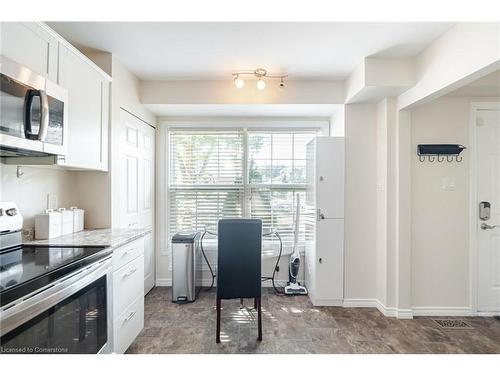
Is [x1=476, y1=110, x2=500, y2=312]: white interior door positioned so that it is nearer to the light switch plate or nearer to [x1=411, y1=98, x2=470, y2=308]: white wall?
[x1=411, y1=98, x2=470, y2=308]: white wall

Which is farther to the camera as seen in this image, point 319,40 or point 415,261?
point 415,261

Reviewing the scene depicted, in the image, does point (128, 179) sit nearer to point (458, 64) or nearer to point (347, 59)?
point (347, 59)

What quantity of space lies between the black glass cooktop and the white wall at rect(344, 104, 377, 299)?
2415mm

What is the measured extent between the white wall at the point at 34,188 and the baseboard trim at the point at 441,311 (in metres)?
3.56

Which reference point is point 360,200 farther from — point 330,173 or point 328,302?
point 328,302

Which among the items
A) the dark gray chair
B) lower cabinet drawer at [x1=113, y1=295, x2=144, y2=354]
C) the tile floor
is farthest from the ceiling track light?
the tile floor

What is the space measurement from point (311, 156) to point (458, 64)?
5.03ft

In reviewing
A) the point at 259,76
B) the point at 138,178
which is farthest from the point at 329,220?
the point at 138,178

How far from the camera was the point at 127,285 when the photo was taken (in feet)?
6.32

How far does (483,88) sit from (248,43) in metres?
2.32

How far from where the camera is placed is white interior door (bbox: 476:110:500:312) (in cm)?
268

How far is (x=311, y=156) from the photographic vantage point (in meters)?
3.06
